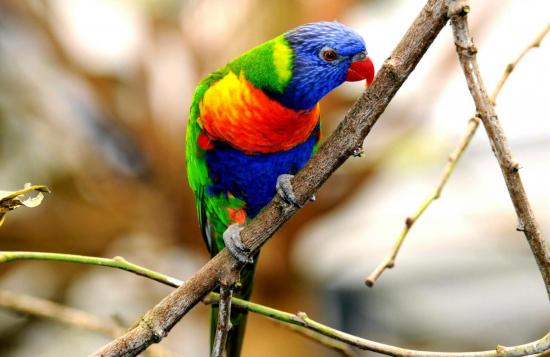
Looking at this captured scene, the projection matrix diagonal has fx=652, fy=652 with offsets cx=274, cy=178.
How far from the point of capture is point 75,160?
315 centimetres

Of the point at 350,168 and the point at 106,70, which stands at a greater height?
the point at 106,70

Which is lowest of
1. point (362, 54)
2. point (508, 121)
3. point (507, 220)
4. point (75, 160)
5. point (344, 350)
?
point (344, 350)

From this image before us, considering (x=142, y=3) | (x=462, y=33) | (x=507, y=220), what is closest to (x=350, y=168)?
(x=507, y=220)

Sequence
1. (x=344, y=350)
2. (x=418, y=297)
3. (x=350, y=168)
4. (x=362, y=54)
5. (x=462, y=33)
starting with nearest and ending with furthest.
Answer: (x=462, y=33) < (x=344, y=350) < (x=362, y=54) < (x=350, y=168) < (x=418, y=297)

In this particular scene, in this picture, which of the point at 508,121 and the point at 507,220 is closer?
the point at 507,220

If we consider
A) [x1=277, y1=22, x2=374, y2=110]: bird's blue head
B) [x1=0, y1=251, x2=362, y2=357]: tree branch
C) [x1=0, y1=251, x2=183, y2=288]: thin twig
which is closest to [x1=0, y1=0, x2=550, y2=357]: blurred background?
[x1=277, y1=22, x2=374, y2=110]: bird's blue head

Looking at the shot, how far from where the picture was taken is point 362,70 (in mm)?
1427

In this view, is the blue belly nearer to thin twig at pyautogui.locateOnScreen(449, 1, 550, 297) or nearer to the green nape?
Result: the green nape

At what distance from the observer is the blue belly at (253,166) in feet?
5.37

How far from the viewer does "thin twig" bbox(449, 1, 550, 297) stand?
0.73m

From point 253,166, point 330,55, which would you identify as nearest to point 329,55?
point 330,55

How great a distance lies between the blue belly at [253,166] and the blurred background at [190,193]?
1.33 meters

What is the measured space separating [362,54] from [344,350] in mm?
645

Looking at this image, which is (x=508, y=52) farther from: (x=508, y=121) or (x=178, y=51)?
(x=178, y=51)
